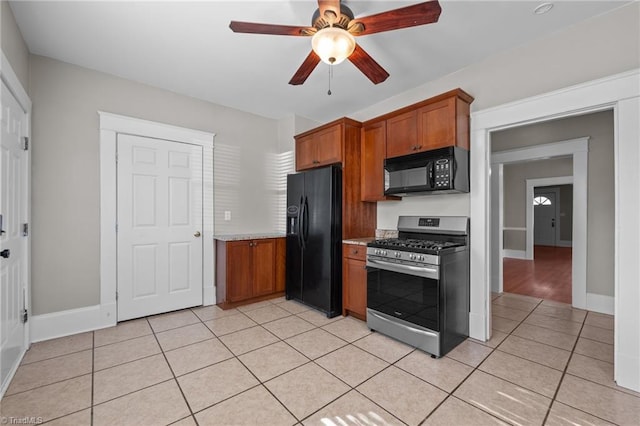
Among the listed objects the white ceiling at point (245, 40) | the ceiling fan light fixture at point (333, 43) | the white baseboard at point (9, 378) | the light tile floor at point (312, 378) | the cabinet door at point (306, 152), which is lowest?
the light tile floor at point (312, 378)

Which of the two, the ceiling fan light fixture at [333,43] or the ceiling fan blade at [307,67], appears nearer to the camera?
the ceiling fan light fixture at [333,43]

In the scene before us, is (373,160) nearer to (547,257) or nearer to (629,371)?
(629,371)

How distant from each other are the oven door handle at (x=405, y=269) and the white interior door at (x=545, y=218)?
10.5 meters

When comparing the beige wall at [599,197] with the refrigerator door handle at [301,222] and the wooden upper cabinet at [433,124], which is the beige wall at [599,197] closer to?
the wooden upper cabinet at [433,124]

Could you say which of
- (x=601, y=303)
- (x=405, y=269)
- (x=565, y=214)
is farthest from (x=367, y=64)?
(x=565, y=214)

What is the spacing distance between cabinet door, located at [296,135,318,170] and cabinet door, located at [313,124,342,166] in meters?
0.07

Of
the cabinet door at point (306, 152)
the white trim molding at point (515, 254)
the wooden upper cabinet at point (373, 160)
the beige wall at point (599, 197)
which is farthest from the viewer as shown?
the white trim molding at point (515, 254)

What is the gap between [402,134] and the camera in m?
3.07

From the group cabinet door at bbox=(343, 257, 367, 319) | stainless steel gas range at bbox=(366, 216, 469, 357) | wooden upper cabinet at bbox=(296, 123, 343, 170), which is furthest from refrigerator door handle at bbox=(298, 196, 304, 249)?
stainless steel gas range at bbox=(366, 216, 469, 357)

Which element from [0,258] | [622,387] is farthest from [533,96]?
[0,258]

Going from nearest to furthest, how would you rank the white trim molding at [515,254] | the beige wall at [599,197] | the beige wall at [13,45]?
the beige wall at [13,45], the beige wall at [599,197], the white trim molding at [515,254]

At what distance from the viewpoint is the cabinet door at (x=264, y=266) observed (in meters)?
3.80

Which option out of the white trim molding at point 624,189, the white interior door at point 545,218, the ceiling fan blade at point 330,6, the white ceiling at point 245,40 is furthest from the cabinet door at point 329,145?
the white interior door at point 545,218

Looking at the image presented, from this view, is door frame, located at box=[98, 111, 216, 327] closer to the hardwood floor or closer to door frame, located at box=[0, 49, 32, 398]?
door frame, located at box=[0, 49, 32, 398]
